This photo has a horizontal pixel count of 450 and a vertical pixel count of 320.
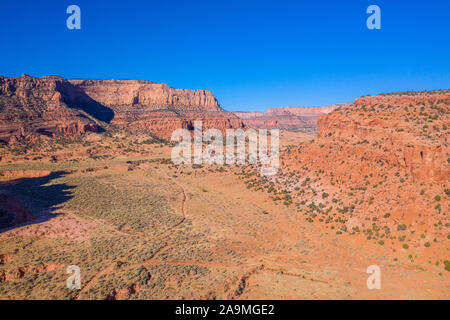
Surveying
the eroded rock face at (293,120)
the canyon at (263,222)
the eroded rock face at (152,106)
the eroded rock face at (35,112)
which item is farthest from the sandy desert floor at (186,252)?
the eroded rock face at (293,120)

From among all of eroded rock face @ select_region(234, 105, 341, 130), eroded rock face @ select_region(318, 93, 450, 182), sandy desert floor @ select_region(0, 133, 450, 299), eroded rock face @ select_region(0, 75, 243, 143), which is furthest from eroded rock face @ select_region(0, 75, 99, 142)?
eroded rock face @ select_region(234, 105, 341, 130)

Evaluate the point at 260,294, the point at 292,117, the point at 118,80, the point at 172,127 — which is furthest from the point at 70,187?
the point at 292,117

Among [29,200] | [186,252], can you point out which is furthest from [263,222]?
[29,200]

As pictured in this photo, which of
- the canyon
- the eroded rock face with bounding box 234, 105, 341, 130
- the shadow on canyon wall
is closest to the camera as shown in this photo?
the canyon

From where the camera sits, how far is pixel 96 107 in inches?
3686

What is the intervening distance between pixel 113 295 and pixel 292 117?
18664cm

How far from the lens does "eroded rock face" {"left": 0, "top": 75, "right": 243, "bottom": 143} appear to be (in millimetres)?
63438

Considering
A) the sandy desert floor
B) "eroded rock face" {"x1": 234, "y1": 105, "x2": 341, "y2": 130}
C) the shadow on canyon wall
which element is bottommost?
the sandy desert floor

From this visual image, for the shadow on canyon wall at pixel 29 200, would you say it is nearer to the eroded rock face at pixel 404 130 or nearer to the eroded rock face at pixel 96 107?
the eroded rock face at pixel 404 130

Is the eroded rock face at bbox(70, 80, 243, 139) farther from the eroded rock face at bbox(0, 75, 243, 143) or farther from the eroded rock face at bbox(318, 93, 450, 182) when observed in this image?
the eroded rock face at bbox(318, 93, 450, 182)

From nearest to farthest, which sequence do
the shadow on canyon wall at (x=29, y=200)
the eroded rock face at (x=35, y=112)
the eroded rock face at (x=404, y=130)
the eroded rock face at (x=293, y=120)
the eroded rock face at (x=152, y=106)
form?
the eroded rock face at (x=404, y=130), the shadow on canyon wall at (x=29, y=200), the eroded rock face at (x=35, y=112), the eroded rock face at (x=152, y=106), the eroded rock face at (x=293, y=120)

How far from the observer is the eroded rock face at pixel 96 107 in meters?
63.4

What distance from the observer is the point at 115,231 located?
66.0ft
